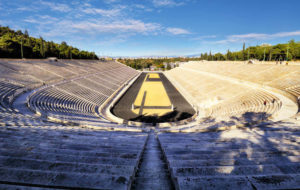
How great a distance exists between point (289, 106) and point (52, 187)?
1578cm

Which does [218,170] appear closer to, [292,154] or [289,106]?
[292,154]

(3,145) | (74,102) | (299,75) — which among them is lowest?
(74,102)

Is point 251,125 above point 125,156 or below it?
below

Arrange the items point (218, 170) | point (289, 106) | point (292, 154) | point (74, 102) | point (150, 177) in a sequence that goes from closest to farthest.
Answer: point (218, 170)
point (150, 177)
point (292, 154)
point (289, 106)
point (74, 102)

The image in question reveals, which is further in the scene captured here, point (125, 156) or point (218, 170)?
point (125, 156)

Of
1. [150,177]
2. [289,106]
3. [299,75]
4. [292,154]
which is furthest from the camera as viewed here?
[299,75]

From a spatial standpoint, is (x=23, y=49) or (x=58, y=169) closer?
(x=58, y=169)

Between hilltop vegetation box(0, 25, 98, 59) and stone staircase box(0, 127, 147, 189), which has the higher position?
hilltop vegetation box(0, 25, 98, 59)

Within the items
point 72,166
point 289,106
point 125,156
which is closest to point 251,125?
point 289,106

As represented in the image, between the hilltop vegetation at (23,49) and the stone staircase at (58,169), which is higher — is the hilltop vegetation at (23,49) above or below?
above

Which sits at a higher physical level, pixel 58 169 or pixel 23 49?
pixel 23 49

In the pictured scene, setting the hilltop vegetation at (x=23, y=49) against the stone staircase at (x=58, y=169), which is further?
the hilltop vegetation at (x=23, y=49)

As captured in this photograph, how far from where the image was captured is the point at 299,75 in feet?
66.1

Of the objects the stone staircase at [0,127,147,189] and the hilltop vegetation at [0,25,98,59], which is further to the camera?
the hilltop vegetation at [0,25,98,59]
